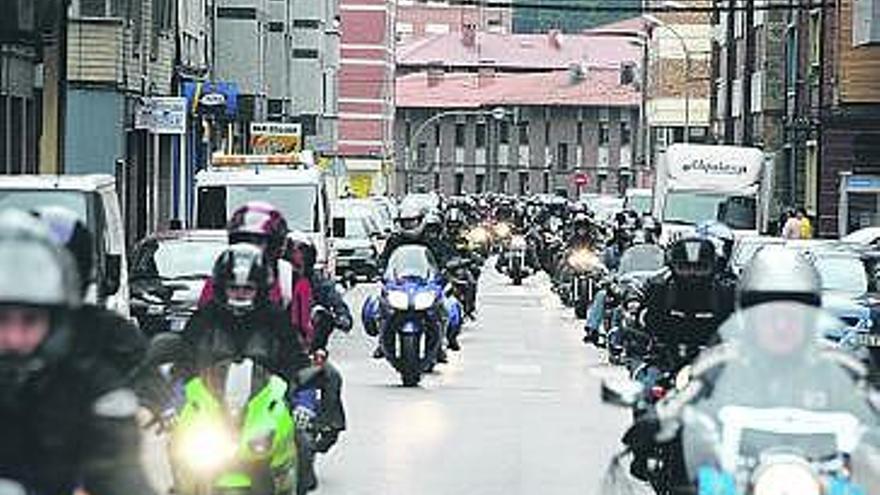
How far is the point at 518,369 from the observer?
28.2 metres

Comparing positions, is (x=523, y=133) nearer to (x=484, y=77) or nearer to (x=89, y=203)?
(x=484, y=77)

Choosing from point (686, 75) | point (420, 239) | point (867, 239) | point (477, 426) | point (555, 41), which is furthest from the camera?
point (555, 41)

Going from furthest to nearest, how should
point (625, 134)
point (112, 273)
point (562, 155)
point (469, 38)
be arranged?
point (469, 38) < point (562, 155) < point (625, 134) < point (112, 273)

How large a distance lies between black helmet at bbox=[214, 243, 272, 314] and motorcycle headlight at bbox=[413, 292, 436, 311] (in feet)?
40.0

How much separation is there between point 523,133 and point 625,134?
6349mm

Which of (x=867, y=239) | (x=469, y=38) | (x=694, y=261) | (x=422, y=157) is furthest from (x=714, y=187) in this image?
(x=469, y=38)

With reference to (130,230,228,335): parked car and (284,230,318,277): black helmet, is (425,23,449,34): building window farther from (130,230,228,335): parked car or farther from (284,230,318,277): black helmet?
(284,230,318,277): black helmet

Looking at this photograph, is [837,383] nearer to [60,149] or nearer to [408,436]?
[408,436]

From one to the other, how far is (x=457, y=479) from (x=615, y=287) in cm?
1344

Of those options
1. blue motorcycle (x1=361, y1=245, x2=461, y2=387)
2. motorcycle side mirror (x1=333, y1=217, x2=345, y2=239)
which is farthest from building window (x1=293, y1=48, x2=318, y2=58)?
blue motorcycle (x1=361, y1=245, x2=461, y2=387)

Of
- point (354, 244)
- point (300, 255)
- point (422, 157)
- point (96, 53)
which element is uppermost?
point (96, 53)

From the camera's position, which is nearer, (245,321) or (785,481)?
(785,481)

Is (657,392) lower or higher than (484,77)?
lower

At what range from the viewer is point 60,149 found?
38.0 metres
